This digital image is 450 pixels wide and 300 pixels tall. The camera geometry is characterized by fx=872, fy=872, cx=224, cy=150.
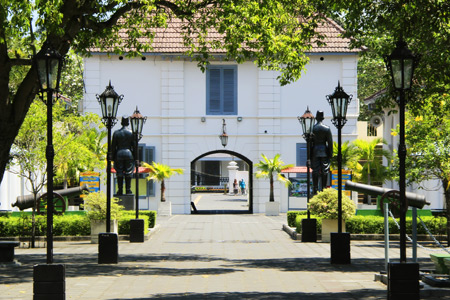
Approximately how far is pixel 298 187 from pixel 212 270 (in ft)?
85.1

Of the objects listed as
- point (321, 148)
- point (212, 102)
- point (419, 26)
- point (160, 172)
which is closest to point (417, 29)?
point (419, 26)

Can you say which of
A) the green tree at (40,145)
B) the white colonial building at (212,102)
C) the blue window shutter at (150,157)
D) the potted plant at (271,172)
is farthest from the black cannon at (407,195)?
the blue window shutter at (150,157)

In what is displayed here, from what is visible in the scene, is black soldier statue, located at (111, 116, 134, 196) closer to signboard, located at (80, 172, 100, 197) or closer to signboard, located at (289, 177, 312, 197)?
signboard, located at (80, 172, 100, 197)

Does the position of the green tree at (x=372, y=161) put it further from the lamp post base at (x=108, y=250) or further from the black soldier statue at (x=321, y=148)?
the lamp post base at (x=108, y=250)

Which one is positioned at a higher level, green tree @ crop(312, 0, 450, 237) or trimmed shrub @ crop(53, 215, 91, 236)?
green tree @ crop(312, 0, 450, 237)

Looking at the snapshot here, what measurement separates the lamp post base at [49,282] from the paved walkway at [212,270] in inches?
37.7

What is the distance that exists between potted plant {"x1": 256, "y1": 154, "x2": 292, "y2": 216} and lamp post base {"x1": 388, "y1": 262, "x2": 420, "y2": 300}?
93.3 feet

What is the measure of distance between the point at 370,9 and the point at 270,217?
908 inches

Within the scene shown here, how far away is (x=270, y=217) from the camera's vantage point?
39.7m

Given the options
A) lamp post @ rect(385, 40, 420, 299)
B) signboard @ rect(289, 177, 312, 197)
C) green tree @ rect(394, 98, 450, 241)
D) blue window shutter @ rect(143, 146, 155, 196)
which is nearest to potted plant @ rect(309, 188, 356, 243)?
green tree @ rect(394, 98, 450, 241)

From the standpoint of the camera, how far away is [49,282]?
12.1 meters

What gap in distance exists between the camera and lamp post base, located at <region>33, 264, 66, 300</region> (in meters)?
12.1

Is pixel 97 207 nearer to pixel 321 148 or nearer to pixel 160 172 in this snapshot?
pixel 321 148

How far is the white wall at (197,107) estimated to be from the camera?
43281 millimetres
